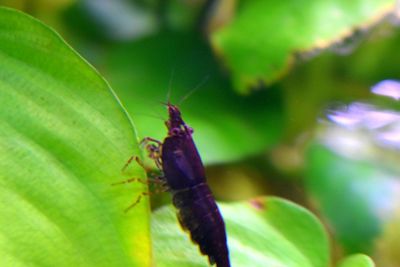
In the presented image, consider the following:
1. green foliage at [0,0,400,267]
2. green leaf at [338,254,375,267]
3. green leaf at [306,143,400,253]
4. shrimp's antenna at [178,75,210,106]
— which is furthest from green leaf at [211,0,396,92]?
green leaf at [338,254,375,267]

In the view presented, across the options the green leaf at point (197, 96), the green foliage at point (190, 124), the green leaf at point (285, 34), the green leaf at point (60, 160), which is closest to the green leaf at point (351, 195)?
the green foliage at point (190, 124)

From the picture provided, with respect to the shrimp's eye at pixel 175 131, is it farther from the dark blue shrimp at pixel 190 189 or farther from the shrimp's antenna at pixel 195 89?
the shrimp's antenna at pixel 195 89

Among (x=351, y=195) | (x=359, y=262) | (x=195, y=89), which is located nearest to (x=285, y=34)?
(x=195, y=89)

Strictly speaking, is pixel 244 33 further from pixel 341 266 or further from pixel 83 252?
pixel 83 252

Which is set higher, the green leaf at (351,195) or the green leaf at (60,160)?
the green leaf at (351,195)

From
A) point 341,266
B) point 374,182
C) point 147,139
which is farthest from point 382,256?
point 147,139

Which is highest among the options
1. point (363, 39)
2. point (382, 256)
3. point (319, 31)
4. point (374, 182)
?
point (363, 39)
